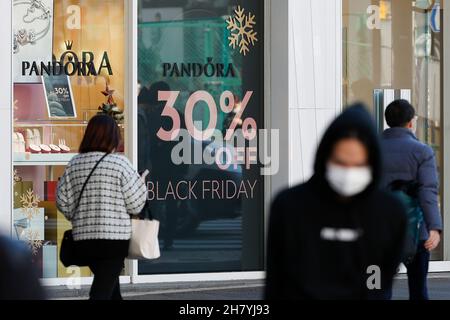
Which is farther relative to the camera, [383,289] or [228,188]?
[228,188]

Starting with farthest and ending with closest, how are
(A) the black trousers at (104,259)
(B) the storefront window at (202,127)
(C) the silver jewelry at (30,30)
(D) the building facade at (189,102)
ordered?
(B) the storefront window at (202,127)
(D) the building facade at (189,102)
(C) the silver jewelry at (30,30)
(A) the black trousers at (104,259)

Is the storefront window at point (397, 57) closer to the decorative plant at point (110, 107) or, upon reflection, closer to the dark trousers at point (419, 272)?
the decorative plant at point (110, 107)

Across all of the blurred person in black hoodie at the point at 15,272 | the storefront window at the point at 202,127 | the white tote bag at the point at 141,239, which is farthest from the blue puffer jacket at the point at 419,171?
the blurred person in black hoodie at the point at 15,272

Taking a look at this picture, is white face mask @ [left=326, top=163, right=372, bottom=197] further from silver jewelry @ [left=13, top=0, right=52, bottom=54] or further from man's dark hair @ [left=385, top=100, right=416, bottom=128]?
silver jewelry @ [left=13, top=0, right=52, bottom=54]

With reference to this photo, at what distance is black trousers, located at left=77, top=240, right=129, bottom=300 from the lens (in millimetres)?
7695

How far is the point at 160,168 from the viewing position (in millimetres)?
11578

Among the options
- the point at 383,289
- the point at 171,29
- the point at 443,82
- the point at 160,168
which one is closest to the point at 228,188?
the point at 160,168

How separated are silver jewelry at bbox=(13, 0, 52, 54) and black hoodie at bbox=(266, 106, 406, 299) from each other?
269 inches

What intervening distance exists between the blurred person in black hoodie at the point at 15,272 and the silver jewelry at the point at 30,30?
8328 millimetres

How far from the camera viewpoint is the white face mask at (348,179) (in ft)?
14.7
